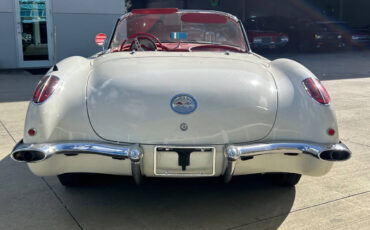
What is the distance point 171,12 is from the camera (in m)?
4.24

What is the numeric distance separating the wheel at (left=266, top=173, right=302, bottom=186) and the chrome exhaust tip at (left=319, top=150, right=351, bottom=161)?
2.02 ft

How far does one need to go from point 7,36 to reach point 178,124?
10.2 meters

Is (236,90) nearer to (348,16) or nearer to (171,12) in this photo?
(171,12)

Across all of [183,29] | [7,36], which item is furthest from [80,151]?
[7,36]

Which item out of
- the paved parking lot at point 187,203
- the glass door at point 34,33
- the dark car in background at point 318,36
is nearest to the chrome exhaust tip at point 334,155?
the paved parking lot at point 187,203

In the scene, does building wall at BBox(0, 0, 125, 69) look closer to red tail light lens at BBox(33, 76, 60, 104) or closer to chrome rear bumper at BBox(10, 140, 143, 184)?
red tail light lens at BBox(33, 76, 60, 104)

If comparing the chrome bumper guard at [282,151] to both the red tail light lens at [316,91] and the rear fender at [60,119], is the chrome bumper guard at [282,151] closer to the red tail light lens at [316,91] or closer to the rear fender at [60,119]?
the red tail light lens at [316,91]

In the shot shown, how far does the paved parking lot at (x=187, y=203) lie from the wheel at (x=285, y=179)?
0.23 ft

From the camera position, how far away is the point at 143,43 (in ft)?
13.5

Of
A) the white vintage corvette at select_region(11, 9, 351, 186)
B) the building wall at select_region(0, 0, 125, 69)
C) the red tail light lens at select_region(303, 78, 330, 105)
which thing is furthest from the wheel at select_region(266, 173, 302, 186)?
the building wall at select_region(0, 0, 125, 69)

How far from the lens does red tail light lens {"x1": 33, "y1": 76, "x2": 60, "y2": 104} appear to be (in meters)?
2.83

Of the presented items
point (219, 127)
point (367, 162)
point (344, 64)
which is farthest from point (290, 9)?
point (219, 127)

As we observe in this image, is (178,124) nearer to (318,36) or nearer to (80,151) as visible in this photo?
(80,151)

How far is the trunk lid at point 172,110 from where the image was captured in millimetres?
2713
